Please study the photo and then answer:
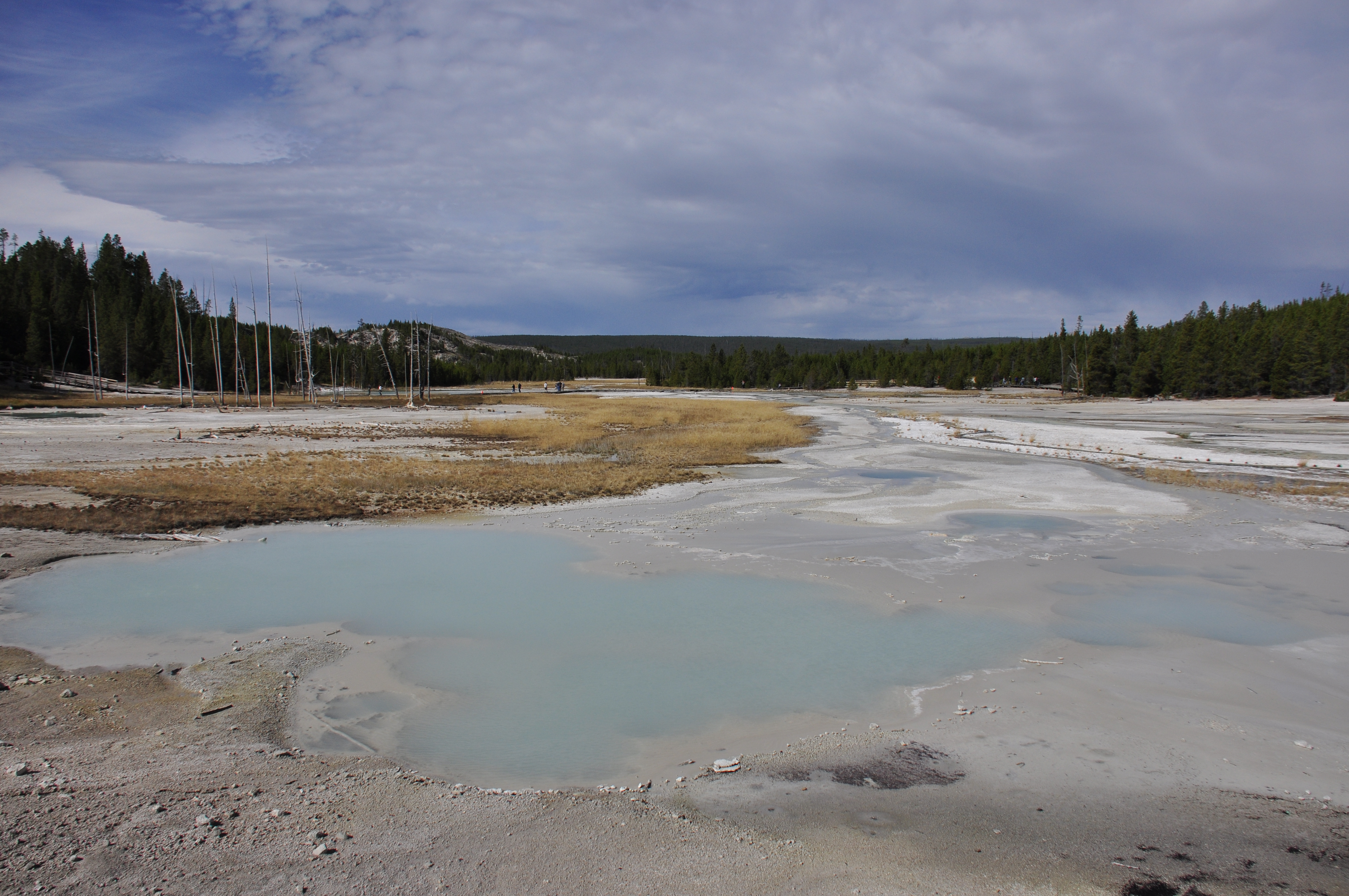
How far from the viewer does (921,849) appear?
4801 millimetres

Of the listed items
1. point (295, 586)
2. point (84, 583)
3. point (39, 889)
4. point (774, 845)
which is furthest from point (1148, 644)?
point (84, 583)

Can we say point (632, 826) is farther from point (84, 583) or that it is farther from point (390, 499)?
point (390, 499)

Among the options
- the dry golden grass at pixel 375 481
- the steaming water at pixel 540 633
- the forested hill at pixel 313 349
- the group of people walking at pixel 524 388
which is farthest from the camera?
the group of people walking at pixel 524 388

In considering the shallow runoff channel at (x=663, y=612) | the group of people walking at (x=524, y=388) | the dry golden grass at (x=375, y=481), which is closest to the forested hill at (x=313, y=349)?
the group of people walking at (x=524, y=388)

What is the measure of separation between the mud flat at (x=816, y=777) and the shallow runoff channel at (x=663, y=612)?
0.34 feet

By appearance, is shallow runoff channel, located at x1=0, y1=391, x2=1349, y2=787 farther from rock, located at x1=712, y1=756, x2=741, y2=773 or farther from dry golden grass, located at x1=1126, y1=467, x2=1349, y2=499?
dry golden grass, located at x1=1126, y1=467, x2=1349, y2=499

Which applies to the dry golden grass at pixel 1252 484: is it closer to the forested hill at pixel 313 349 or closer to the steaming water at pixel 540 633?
the steaming water at pixel 540 633

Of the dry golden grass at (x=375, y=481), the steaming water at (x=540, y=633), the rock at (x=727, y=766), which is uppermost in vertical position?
the dry golden grass at (x=375, y=481)

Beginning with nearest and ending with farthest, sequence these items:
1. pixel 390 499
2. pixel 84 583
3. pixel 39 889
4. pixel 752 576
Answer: pixel 39 889
pixel 84 583
pixel 752 576
pixel 390 499

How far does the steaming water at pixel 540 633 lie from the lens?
6.85 m

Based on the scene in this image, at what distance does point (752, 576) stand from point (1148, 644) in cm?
550

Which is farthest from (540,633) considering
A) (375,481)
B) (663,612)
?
(375,481)

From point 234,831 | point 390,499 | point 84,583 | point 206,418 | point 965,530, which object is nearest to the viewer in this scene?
point 234,831

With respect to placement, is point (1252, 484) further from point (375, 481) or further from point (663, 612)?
point (375, 481)
